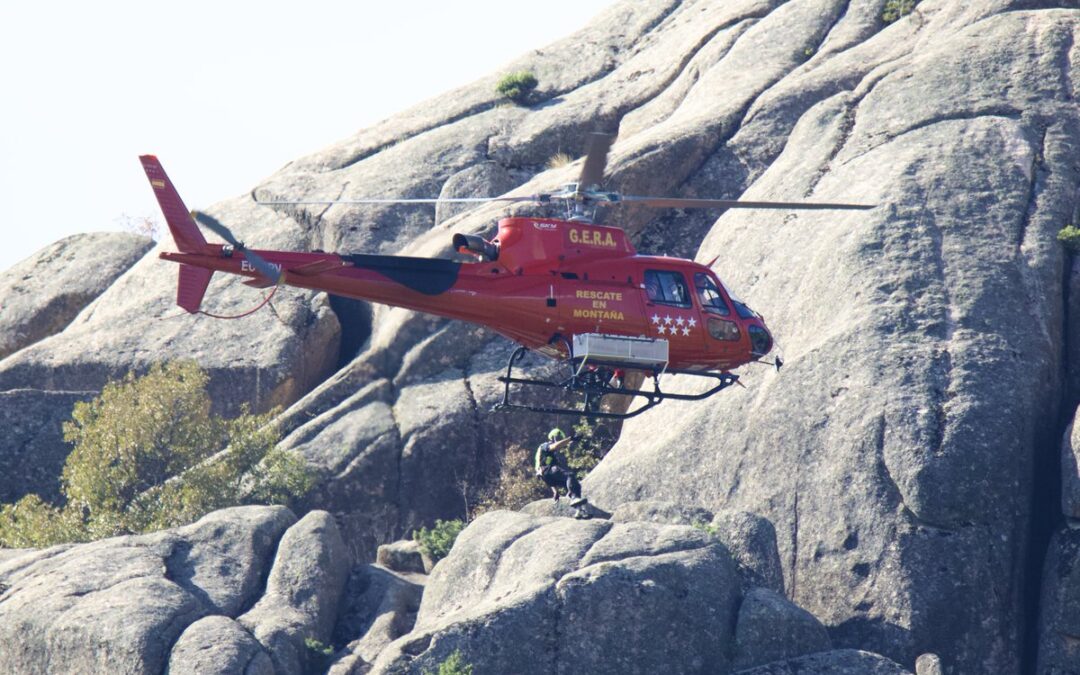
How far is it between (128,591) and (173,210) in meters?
7.32

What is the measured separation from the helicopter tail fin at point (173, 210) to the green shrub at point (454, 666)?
855 centimetres

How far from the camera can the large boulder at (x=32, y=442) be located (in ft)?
132

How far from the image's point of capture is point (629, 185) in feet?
139

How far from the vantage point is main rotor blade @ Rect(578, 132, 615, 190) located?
89.7ft

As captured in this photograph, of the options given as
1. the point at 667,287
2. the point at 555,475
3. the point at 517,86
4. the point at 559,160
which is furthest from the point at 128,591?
the point at 517,86

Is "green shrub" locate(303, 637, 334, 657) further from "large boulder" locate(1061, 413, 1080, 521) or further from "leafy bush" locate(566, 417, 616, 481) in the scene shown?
"large boulder" locate(1061, 413, 1080, 521)

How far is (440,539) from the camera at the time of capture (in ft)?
Result: 112

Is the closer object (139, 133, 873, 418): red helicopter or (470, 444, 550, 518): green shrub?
(139, 133, 873, 418): red helicopter

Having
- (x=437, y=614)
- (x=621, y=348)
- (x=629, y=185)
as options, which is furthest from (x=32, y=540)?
(x=629, y=185)

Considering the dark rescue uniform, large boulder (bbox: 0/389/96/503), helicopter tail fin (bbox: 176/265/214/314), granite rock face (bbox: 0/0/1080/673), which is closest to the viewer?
helicopter tail fin (bbox: 176/265/214/314)

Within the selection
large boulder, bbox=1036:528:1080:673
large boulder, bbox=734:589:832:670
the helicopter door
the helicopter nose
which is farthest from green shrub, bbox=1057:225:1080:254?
large boulder, bbox=734:589:832:670

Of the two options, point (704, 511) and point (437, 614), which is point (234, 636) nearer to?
point (437, 614)

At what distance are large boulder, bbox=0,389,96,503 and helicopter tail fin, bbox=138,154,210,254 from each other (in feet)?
47.8

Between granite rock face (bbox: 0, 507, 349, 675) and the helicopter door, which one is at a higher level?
the helicopter door
